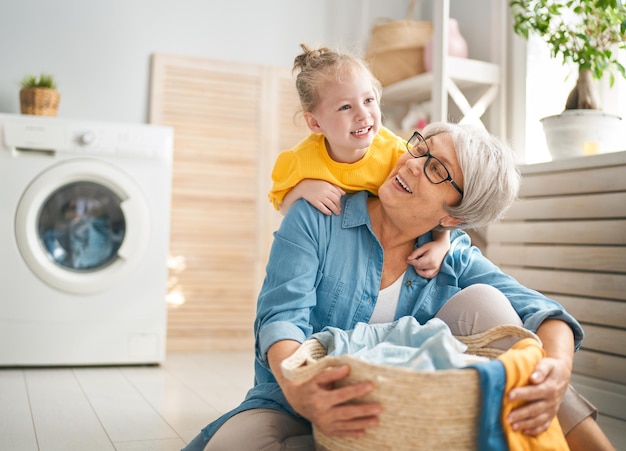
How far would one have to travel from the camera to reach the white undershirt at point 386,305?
144 centimetres

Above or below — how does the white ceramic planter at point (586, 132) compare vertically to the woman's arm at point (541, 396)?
above

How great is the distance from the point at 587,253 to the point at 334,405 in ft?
5.11

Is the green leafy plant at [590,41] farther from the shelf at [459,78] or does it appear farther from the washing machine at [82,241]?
the washing machine at [82,241]

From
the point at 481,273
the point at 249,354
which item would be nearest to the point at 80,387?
the point at 249,354

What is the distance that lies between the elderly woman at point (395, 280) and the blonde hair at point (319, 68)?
276 millimetres

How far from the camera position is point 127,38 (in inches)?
135

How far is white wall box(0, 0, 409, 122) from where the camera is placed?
324 centimetres

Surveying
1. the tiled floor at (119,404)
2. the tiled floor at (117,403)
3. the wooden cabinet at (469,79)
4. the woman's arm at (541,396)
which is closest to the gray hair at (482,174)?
the woman's arm at (541,396)

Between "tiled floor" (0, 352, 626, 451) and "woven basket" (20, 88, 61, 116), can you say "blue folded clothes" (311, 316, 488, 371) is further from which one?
"woven basket" (20, 88, 61, 116)

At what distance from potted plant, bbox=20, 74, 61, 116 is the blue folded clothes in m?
2.17

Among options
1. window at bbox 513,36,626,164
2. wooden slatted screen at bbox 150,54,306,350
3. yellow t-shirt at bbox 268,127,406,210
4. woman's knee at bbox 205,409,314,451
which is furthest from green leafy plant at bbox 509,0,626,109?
woman's knee at bbox 205,409,314,451

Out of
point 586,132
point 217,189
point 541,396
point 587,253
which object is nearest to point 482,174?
point 541,396

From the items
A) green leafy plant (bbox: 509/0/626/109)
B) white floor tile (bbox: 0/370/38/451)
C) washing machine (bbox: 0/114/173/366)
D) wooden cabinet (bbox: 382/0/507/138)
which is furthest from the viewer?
wooden cabinet (bbox: 382/0/507/138)

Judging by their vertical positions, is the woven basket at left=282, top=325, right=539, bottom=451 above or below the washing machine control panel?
below
